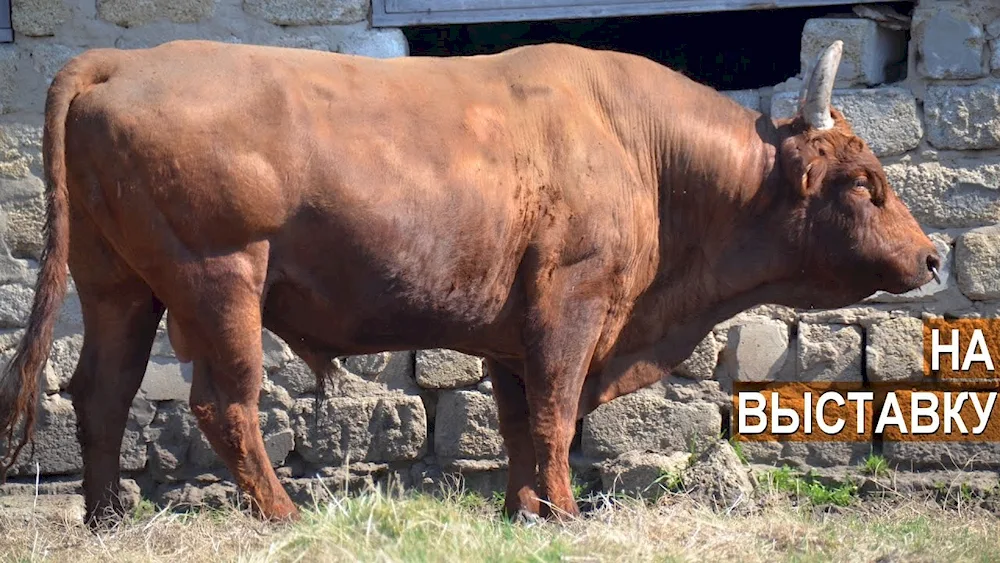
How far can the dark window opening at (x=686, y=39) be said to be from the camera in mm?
7027

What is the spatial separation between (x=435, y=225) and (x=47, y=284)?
1.24m

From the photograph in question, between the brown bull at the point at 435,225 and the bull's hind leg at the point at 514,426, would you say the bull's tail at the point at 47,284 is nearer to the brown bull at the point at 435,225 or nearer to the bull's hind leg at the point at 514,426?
the brown bull at the point at 435,225

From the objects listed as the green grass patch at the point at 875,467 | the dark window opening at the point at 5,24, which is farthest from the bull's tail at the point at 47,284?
the green grass patch at the point at 875,467

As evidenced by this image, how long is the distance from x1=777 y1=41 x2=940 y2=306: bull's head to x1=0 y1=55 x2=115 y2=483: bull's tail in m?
2.66

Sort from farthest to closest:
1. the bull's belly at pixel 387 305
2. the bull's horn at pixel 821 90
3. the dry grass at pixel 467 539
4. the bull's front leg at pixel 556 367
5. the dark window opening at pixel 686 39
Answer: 1. the dark window opening at pixel 686 39
2. the bull's horn at pixel 821 90
3. the bull's front leg at pixel 556 367
4. the bull's belly at pixel 387 305
5. the dry grass at pixel 467 539

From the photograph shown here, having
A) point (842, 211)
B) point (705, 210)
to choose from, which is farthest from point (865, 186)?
point (705, 210)

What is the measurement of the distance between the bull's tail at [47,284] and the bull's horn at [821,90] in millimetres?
2684

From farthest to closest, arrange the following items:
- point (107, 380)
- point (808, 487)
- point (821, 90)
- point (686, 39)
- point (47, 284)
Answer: point (686, 39) < point (808, 487) < point (821, 90) < point (107, 380) < point (47, 284)


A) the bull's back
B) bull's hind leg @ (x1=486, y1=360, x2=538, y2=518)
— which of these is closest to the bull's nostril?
the bull's back

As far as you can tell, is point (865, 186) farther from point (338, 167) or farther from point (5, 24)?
point (5, 24)

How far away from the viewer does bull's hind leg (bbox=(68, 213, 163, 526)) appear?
4.64 meters

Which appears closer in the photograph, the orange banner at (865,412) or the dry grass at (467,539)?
the dry grass at (467,539)

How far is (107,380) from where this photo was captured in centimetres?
469

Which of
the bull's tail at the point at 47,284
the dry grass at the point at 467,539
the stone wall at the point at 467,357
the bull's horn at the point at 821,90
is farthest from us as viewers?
the stone wall at the point at 467,357
